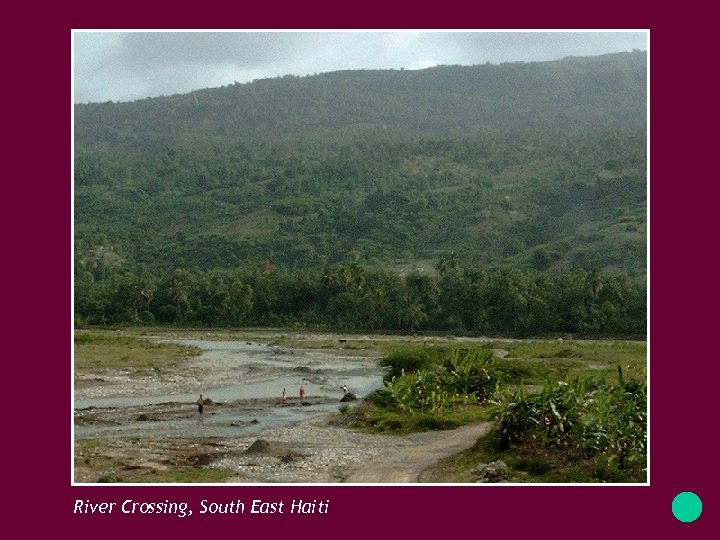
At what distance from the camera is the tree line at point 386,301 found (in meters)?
87.8

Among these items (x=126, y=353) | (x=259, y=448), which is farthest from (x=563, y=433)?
(x=126, y=353)

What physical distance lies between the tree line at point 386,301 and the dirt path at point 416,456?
60.0m

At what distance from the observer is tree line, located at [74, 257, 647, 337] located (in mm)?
87750

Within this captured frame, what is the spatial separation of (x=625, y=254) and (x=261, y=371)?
76.9 metres

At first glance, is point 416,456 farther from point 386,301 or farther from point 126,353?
point 386,301

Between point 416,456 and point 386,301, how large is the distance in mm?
75197

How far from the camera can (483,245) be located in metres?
149

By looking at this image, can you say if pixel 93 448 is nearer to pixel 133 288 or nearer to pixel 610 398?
pixel 610 398

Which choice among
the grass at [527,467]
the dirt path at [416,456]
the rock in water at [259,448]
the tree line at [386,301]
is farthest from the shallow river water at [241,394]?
A: the tree line at [386,301]

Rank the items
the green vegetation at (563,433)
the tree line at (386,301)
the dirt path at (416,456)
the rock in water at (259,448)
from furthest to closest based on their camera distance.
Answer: the tree line at (386,301)
the rock in water at (259,448)
the dirt path at (416,456)
the green vegetation at (563,433)

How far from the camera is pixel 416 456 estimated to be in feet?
75.9

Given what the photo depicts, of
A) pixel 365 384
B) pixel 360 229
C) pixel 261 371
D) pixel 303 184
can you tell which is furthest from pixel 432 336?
pixel 303 184

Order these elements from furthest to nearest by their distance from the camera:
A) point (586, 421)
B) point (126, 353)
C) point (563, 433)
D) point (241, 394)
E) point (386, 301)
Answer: point (386, 301) → point (126, 353) → point (241, 394) → point (563, 433) → point (586, 421)

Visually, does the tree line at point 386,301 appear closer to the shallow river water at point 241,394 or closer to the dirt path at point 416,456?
the shallow river water at point 241,394
